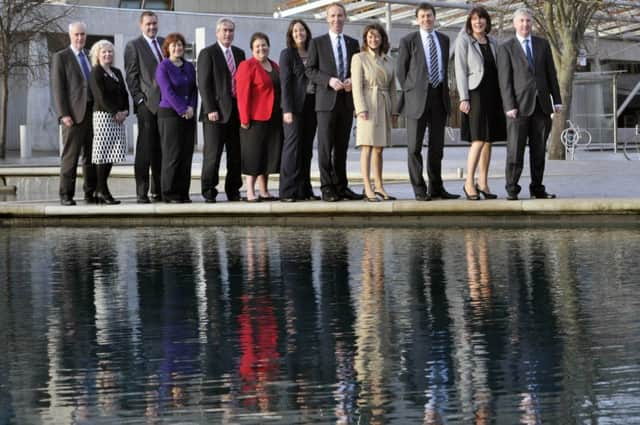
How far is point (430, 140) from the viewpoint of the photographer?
15.2 meters

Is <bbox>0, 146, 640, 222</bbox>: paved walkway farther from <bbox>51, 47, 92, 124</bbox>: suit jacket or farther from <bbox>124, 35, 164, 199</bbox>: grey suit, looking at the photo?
<bbox>51, 47, 92, 124</bbox>: suit jacket

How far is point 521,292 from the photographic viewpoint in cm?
859

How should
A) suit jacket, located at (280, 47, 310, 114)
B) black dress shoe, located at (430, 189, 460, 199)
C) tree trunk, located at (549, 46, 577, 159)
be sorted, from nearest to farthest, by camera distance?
black dress shoe, located at (430, 189, 460, 199) → suit jacket, located at (280, 47, 310, 114) → tree trunk, located at (549, 46, 577, 159)

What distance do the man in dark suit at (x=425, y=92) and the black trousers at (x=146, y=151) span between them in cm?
267

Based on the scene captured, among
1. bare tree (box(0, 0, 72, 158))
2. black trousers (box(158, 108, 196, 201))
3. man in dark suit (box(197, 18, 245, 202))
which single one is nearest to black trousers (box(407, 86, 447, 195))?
man in dark suit (box(197, 18, 245, 202))

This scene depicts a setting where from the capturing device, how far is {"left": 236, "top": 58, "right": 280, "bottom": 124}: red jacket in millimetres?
15320

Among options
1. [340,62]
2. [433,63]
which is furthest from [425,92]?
[340,62]

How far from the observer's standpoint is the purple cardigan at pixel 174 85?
50.6 ft

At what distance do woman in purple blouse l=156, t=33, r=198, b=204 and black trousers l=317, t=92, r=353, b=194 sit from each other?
1402 millimetres

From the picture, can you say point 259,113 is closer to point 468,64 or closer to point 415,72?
point 415,72

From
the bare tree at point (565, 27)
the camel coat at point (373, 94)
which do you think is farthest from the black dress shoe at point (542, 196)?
the bare tree at point (565, 27)

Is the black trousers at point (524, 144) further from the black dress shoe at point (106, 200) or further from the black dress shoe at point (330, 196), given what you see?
the black dress shoe at point (106, 200)

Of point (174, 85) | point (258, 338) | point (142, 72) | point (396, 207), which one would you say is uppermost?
point (142, 72)

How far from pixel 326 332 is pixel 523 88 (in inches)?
306
